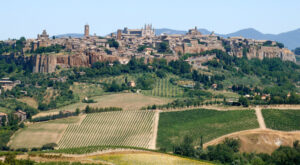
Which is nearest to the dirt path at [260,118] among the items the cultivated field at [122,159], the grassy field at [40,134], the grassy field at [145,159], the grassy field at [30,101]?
the cultivated field at [122,159]

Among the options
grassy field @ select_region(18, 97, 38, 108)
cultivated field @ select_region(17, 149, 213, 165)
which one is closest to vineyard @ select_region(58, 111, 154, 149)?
cultivated field @ select_region(17, 149, 213, 165)

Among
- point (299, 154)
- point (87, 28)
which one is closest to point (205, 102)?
point (299, 154)

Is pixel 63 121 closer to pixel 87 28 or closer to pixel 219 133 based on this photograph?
pixel 219 133

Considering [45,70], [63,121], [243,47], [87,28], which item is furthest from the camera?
[87,28]

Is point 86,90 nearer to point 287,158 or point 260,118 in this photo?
point 260,118

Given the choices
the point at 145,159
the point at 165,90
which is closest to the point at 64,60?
the point at 165,90

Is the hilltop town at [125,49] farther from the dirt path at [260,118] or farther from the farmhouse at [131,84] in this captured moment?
the dirt path at [260,118]

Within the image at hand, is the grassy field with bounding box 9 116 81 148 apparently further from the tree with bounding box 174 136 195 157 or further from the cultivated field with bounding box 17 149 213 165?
the tree with bounding box 174 136 195 157

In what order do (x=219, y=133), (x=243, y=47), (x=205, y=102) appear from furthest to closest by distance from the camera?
(x=243, y=47), (x=205, y=102), (x=219, y=133)
